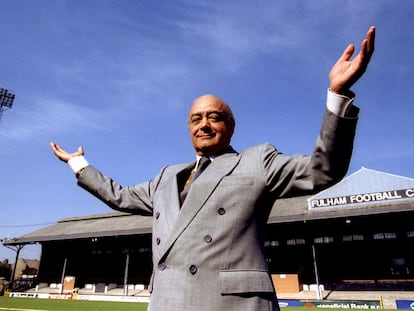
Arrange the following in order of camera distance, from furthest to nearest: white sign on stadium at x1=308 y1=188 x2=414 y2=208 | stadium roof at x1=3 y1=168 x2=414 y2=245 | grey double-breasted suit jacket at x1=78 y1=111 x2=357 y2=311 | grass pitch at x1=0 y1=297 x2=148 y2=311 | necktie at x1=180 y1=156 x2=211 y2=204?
white sign on stadium at x1=308 y1=188 x2=414 y2=208
stadium roof at x1=3 y1=168 x2=414 y2=245
grass pitch at x1=0 y1=297 x2=148 y2=311
necktie at x1=180 y1=156 x2=211 y2=204
grey double-breasted suit jacket at x1=78 y1=111 x2=357 y2=311

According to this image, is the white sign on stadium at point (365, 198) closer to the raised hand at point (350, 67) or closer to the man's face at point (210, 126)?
the man's face at point (210, 126)

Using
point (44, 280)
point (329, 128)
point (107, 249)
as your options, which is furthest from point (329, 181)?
point (44, 280)

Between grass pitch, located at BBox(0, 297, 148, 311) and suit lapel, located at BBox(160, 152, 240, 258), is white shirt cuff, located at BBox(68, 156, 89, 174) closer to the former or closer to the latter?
suit lapel, located at BBox(160, 152, 240, 258)

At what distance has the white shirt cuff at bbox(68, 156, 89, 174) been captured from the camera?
2471 millimetres

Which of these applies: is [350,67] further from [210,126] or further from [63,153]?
[63,153]

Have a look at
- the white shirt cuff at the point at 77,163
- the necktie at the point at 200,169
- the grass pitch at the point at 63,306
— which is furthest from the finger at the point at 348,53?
the grass pitch at the point at 63,306

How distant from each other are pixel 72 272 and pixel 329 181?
34.1 metres

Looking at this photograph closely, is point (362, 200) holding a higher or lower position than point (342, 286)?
higher

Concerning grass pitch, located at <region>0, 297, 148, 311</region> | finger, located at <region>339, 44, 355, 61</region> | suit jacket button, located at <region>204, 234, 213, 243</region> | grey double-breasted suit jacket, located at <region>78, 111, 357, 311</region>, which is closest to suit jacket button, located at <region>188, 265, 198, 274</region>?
grey double-breasted suit jacket, located at <region>78, 111, 357, 311</region>

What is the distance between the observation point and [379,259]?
2075cm

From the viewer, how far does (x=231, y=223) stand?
170cm

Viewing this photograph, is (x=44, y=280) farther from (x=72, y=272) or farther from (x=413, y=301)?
(x=413, y=301)

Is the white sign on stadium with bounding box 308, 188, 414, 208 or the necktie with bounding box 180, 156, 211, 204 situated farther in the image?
the white sign on stadium with bounding box 308, 188, 414, 208

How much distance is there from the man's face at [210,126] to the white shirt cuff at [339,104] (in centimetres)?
78
